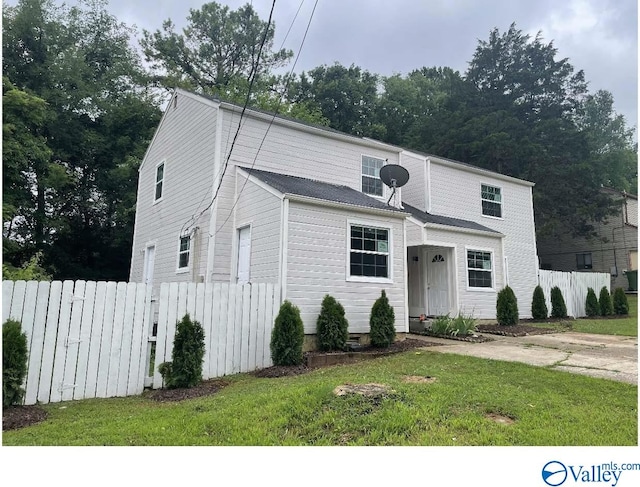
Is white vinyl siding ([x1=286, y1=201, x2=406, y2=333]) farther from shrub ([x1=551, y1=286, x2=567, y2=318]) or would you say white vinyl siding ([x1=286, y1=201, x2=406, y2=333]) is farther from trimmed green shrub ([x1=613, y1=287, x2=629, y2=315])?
trimmed green shrub ([x1=613, y1=287, x2=629, y2=315])

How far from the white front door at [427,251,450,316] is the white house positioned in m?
0.03

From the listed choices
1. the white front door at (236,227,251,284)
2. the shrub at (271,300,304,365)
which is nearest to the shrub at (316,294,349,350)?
the shrub at (271,300,304,365)

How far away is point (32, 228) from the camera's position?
20.1m

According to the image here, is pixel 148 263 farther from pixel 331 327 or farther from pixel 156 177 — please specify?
pixel 331 327

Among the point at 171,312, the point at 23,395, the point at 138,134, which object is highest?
the point at 138,134

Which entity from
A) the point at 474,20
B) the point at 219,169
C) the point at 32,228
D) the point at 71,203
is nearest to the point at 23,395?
the point at 219,169

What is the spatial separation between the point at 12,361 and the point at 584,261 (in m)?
29.4

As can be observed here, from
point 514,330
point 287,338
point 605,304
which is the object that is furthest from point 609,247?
point 287,338

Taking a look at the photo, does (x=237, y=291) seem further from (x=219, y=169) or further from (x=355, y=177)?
(x=355, y=177)

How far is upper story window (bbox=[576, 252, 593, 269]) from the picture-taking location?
26309mm

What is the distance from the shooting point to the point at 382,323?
28.2ft

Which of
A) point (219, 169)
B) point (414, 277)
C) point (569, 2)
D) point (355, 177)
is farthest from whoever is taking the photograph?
point (414, 277)

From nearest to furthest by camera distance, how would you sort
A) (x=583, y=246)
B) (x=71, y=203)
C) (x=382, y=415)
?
(x=382, y=415) → (x=71, y=203) → (x=583, y=246)

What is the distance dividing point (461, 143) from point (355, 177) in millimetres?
16670
